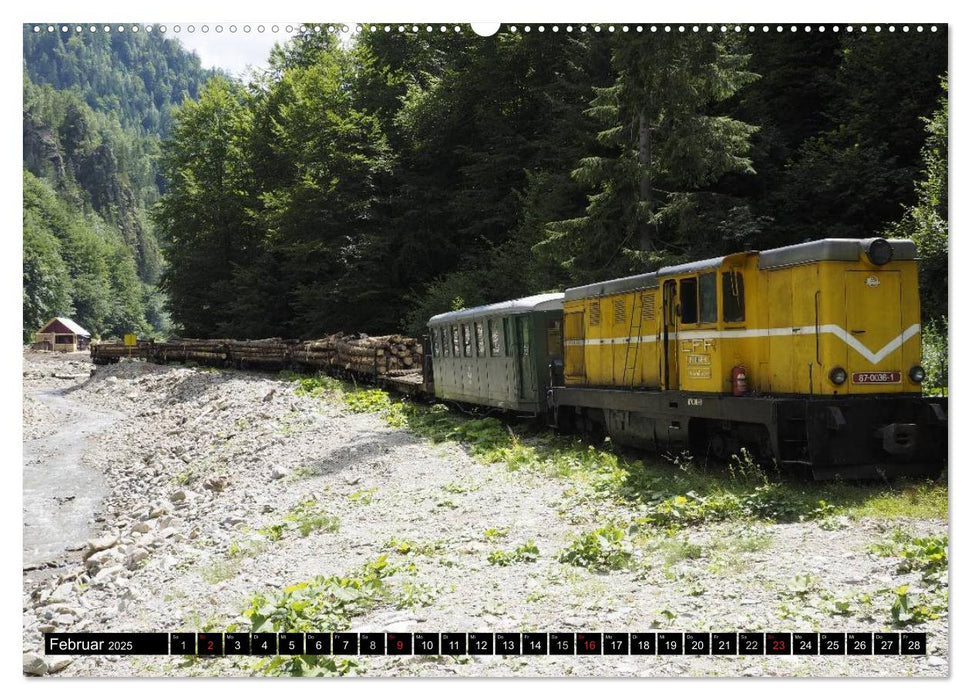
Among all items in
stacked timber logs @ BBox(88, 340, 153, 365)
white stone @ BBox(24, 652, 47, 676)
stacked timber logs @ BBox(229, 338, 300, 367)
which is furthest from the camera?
stacked timber logs @ BBox(88, 340, 153, 365)

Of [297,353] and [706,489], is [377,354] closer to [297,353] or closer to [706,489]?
[297,353]

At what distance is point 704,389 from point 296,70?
45120mm

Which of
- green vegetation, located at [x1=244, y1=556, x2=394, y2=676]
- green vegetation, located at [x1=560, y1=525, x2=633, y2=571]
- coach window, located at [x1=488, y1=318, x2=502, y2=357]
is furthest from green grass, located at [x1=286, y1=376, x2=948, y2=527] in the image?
green vegetation, located at [x1=244, y1=556, x2=394, y2=676]

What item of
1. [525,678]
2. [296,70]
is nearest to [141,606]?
[525,678]

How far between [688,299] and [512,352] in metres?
6.33

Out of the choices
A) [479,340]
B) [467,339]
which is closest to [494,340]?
[479,340]

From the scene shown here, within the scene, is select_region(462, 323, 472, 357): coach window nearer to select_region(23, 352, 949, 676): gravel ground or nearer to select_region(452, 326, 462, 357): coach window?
select_region(452, 326, 462, 357): coach window

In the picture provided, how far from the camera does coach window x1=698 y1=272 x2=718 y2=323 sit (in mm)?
11955

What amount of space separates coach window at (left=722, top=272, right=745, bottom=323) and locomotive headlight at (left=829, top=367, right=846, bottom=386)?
1.57 meters

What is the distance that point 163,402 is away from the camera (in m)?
36.3

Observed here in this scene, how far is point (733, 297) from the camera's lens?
11836 millimetres

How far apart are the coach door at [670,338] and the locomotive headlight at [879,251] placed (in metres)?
2.96

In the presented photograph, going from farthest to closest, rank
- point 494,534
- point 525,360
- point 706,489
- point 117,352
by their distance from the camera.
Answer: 1. point 117,352
2. point 525,360
3. point 706,489
4. point 494,534

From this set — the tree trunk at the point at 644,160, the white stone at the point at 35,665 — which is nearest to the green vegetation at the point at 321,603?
A: the white stone at the point at 35,665
